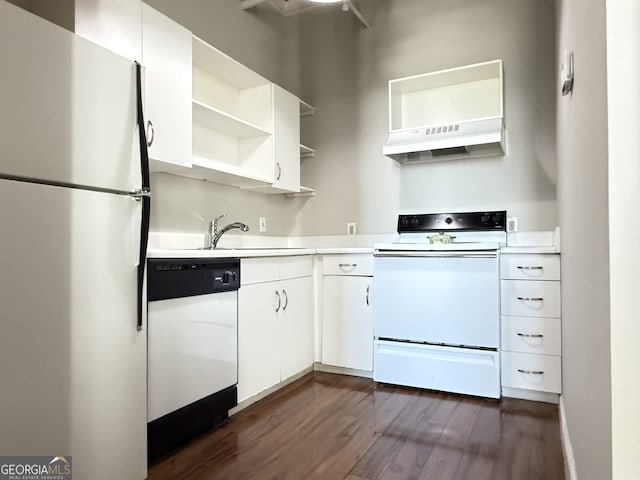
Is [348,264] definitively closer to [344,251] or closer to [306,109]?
[344,251]

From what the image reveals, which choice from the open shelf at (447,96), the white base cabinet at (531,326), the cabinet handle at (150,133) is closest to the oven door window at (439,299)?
the white base cabinet at (531,326)

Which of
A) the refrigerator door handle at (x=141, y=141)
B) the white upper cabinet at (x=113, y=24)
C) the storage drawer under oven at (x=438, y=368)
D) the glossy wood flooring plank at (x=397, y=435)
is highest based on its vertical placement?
the white upper cabinet at (x=113, y=24)

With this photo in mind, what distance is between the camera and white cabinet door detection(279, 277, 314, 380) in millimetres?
2717

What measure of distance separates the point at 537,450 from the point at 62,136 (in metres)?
2.27

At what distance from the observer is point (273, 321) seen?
103 inches

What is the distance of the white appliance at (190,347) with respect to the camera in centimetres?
177

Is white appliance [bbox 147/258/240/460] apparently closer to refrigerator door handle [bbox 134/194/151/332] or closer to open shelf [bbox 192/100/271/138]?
refrigerator door handle [bbox 134/194/151/332]

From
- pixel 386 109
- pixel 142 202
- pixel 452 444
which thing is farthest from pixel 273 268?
pixel 386 109

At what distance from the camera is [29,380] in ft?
4.01

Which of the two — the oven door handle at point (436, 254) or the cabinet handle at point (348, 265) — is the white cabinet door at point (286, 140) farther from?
the oven door handle at point (436, 254)

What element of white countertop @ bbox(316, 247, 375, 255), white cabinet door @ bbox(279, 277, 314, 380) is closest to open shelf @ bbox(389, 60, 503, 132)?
white countertop @ bbox(316, 247, 375, 255)

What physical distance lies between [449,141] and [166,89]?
1.79 m

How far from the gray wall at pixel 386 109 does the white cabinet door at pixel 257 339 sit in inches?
49.0

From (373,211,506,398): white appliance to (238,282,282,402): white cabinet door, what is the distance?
694 mm
